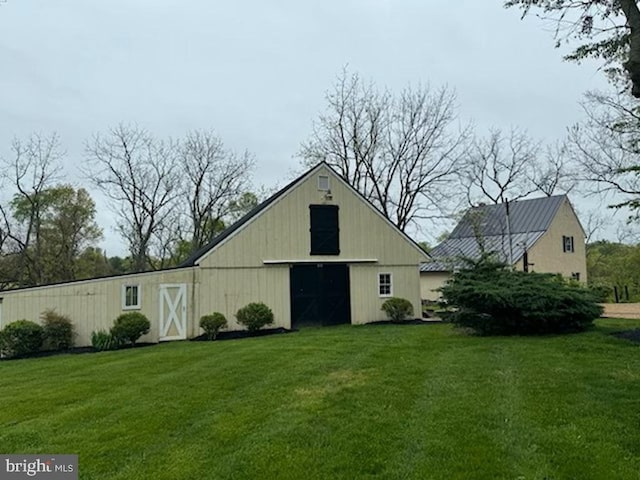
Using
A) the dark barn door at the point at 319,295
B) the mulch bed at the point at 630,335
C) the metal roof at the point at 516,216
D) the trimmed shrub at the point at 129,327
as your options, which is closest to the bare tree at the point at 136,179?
the dark barn door at the point at 319,295

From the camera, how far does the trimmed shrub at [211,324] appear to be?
1498cm

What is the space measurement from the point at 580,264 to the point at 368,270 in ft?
65.7

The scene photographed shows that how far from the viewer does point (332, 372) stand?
8289mm

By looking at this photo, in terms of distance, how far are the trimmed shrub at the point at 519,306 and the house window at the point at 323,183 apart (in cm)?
630

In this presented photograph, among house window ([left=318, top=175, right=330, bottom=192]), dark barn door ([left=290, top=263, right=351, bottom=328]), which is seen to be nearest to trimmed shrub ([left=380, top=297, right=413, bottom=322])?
dark barn door ([left=290, top=263, right=351, bottom=328])

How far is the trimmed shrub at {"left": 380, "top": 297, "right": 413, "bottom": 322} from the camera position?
17.6 metres

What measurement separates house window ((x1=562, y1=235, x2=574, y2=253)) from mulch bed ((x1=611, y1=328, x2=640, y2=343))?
1953cm

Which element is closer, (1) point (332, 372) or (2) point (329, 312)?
(1) point (332, 372)

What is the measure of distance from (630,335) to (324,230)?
32.4ft

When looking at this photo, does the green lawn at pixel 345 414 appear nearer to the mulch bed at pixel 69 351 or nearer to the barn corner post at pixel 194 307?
the mulch bed at pixel 69 351

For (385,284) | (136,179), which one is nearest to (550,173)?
(385,284)

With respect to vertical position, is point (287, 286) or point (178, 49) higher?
point (178, 49)

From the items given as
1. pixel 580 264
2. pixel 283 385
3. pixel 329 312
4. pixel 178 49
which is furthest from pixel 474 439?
pixel 580 264

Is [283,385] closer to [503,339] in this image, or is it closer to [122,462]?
[122,462]
